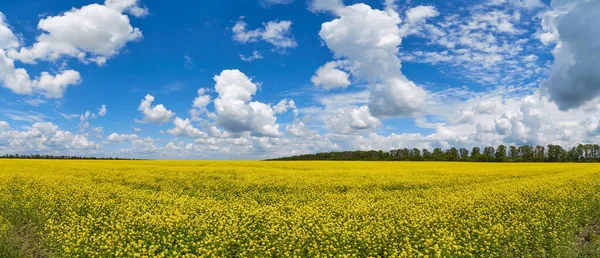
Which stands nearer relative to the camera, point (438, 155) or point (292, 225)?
point (292, 225)

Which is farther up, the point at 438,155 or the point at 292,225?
the point at 438,155

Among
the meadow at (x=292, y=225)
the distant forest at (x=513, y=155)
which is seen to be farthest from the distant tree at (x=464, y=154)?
the meadow at (x=292, y=225)

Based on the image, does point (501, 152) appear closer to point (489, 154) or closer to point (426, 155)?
point (489, 154)

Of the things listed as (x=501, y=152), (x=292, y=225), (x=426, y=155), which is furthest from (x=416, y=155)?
(x=292, y=225)

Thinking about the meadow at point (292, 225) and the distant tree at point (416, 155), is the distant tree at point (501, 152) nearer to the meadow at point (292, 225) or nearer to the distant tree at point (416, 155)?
the distant tree at point (416, 155)

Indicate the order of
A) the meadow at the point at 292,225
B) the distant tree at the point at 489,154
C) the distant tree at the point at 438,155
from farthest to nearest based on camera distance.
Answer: the distant tree at the point at 438,155 < the distant tree at the point at 489,154 < the meadow at the point at 292,225

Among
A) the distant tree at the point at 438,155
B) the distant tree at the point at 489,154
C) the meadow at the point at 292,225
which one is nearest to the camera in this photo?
the meadow at the point at 292,225

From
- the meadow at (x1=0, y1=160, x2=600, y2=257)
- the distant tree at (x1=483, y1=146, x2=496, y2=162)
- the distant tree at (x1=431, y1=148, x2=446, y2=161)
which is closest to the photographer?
the meadow at (x1=0, y1=160, x2=600, y2=257)

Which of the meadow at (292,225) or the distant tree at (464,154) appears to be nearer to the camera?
the meadow at (292,225)

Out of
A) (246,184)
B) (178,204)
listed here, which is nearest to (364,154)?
(246,184)

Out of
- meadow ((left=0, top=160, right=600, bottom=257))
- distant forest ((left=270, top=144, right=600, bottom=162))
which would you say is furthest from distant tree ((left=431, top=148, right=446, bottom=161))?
meadow ((left=0, top=160, right=600, bottom=257))

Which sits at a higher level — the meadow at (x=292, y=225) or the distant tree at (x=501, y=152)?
the distant tree at (x=501, y=152)

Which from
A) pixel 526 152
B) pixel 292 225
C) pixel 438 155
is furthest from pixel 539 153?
pixel 292 225

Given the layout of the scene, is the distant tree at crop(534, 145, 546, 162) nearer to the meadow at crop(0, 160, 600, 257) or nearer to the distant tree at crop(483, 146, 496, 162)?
the distant tree at crop(483, 146, 496, 162)
